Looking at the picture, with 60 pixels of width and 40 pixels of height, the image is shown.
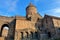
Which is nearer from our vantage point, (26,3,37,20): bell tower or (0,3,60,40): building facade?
(0,3,60,40): building facade

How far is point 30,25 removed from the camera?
28.3 m

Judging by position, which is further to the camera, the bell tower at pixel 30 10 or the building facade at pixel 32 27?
the bell tower at pixel 30 10

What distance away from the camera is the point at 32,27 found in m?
28.3

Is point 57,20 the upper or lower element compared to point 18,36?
upper

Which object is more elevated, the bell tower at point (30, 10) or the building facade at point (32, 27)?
the bell tower at point (30, 10)

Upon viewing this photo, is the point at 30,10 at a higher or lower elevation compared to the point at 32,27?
higher

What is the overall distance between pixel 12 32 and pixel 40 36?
24.0 feet

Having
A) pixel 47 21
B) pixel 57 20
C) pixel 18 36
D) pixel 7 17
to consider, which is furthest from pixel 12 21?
pixel 57 20

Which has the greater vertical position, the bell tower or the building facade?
the bell tower

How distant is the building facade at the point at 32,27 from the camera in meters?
24.7

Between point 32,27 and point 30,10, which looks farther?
point 30,10

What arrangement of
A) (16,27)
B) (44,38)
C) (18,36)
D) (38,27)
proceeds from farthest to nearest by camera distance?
(38,27) < (16,27) < (18,36) < (44,38)

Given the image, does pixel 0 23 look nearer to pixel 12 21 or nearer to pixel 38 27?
pixel 12 21

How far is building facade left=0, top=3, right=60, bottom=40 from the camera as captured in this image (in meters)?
24.7
